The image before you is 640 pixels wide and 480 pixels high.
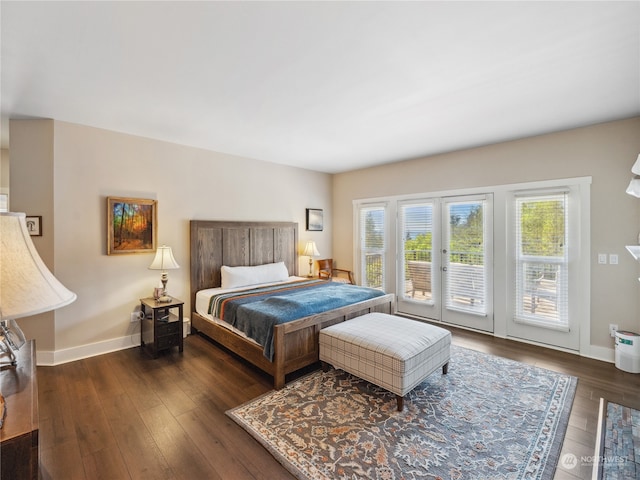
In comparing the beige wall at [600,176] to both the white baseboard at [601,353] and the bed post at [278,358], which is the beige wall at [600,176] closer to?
the white baseboard at [601,353]

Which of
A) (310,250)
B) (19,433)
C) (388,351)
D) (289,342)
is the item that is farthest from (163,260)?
(388,351)

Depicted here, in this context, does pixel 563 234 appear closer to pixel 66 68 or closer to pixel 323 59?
pixel 323 59

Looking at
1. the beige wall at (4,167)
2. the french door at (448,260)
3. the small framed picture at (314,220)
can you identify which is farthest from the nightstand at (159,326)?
the french door at (448,260)

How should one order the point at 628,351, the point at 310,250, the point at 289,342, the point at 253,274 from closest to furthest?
the point at 289,342 < the point at 628,351 < the point at 253,274 < the point at 310,250

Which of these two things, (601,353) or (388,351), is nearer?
(388,351)

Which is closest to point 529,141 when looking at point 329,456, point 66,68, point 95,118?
point 329,456

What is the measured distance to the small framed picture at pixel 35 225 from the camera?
3109 millimetres

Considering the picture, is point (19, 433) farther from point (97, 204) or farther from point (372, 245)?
point (372, 245)

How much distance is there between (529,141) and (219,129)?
12.6 feet

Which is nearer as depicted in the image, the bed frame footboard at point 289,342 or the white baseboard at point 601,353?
the bed frame footboard at point 289,342

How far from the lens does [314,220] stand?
19.1 ft

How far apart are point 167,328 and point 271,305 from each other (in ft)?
4.30

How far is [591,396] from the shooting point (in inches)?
101

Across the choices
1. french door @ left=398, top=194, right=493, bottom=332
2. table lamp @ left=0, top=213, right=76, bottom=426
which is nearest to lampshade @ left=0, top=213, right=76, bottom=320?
table lamp @ left=0, top=213, right=76, bottom=426
